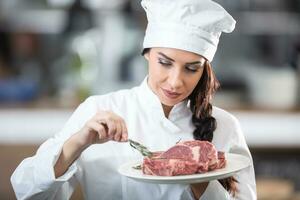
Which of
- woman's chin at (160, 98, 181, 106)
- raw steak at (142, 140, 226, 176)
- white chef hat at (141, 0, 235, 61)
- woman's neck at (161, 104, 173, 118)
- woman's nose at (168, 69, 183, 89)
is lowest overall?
raw steak at (142, 140, 226, 176)

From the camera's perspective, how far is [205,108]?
0.86 meters

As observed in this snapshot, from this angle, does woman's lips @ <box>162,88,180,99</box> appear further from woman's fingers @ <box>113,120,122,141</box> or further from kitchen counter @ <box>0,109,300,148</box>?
kitchen counter @ <box>0,109,300,148</box>

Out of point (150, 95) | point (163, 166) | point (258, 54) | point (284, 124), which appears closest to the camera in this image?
point (163, 166)

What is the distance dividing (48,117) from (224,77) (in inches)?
16.7

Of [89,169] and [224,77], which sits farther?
[224,77]

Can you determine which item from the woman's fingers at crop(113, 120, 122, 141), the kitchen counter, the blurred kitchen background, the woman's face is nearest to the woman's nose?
the woman's face

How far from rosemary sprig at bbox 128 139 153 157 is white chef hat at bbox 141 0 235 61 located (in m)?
0.14

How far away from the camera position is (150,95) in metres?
0.86

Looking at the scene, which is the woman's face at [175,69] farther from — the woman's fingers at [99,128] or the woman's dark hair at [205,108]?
the woman's fingers at [99,128]

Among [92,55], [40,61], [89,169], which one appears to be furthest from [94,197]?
[40,61]

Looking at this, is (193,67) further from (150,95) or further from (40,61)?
(40,61)

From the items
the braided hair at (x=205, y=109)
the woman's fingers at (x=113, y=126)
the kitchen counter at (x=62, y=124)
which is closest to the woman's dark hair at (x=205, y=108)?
the braided hair at (x=205, y=109)

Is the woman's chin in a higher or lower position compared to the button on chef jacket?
higher

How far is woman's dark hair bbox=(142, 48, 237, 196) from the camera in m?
0.82
